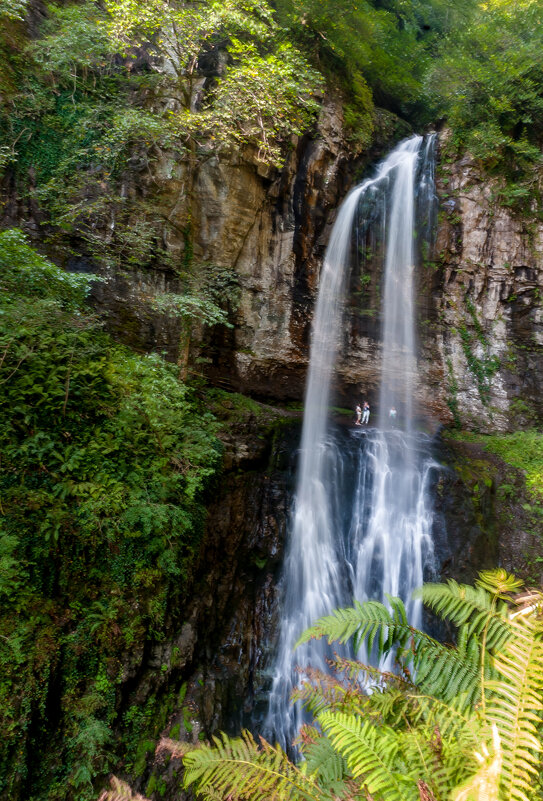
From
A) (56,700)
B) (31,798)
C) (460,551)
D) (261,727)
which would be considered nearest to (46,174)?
(56,700)

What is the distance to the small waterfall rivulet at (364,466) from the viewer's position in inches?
284

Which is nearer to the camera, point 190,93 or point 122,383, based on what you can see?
point 122,383

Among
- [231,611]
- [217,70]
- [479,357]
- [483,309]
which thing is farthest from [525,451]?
[217,70]

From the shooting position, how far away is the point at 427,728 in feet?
6.12

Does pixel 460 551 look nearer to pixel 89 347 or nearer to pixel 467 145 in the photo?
pixel 89 347

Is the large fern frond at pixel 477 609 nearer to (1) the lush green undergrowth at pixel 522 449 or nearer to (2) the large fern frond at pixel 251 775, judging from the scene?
(2) the large fern frond at pixel 251 775

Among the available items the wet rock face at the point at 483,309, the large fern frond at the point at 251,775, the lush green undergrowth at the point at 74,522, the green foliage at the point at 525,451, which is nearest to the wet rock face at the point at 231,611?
the lush green undergrowth at the point at 74,522

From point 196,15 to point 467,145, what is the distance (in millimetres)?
8050

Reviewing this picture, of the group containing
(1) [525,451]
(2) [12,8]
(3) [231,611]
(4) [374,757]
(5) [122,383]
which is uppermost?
(2) [12,8]

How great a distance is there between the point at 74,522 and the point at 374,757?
3951 mm

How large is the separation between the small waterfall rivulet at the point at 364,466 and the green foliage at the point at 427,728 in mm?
4568

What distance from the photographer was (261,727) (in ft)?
18.9

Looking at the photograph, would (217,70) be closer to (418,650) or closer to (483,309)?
(483,309)

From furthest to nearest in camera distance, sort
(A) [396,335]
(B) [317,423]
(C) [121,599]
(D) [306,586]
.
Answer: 1. (A) [396,335]
2. (B) [317,423]
3. (D) [306,586]
4. (C) [121,599]
